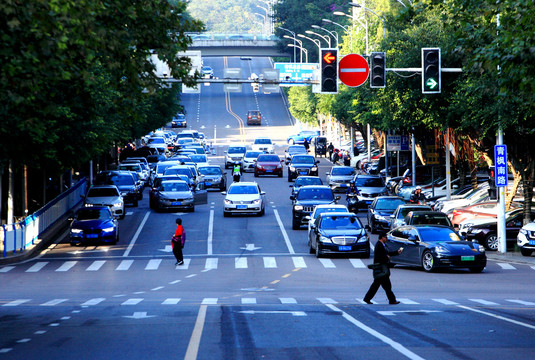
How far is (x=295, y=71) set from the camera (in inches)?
2311

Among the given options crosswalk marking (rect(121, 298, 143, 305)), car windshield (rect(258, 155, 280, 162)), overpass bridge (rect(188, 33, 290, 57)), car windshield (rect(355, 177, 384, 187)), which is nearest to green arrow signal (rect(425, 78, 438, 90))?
crosswalk marking (rect(121, 298, 143, 305))

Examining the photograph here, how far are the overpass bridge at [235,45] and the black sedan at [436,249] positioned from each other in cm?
8801

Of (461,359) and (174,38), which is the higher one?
(174,38)

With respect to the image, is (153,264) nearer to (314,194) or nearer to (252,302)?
(252,302)

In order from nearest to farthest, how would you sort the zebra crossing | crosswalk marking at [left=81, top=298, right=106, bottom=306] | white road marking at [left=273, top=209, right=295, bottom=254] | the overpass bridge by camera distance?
the zebra crossing → crosswalk marking at [left=81, top=298, right=106, bottom=306] → white road marking at [left=273, top=209, right=295, bottom=254] → the overpass bridge

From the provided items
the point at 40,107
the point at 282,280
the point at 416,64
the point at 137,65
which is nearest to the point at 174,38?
the point at 137,65

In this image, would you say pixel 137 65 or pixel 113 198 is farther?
pixel 113 198

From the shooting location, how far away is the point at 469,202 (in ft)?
132

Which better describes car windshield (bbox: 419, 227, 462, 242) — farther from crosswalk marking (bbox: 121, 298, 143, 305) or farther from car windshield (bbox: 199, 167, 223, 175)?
car windshield (bbox: 199, 167, 223, 175)

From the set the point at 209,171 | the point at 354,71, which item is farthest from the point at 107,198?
the point at 354,71

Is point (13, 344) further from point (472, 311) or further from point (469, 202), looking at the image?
point (469, 202)

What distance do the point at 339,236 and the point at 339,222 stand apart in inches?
35.0

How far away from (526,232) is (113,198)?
21.1 meters

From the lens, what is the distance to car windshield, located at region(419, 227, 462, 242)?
27172mm
